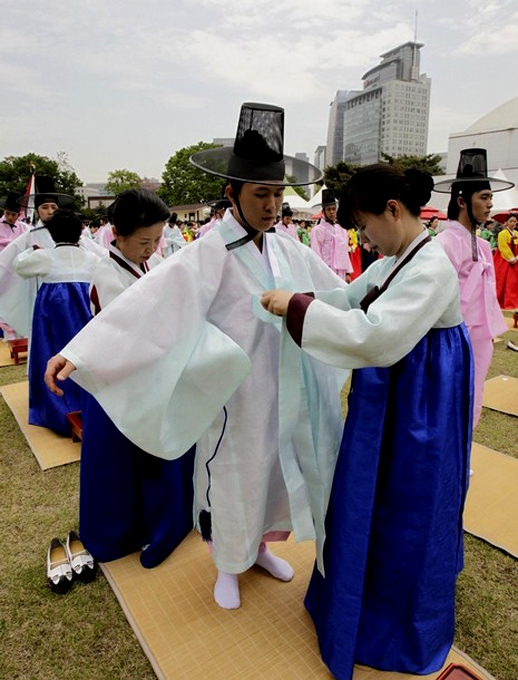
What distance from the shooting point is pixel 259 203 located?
157 cm

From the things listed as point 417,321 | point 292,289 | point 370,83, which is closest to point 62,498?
point 292,289

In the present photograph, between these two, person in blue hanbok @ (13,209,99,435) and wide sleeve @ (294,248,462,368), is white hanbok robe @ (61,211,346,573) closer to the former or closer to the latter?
wide sleeve @ (294,248,462,368)

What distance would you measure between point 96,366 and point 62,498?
1.62 meters

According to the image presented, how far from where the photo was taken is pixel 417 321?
1.25 m

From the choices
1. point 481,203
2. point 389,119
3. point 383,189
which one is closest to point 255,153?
point 383,189

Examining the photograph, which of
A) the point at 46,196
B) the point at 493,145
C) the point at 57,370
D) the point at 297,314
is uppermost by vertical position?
the point at 493,145

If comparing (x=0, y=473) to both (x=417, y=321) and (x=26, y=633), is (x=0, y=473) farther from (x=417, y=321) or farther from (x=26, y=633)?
(x=417, y=321)

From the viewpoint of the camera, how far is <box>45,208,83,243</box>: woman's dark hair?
129 inches

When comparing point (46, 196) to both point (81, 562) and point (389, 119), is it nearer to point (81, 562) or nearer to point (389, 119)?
point (81, 562)

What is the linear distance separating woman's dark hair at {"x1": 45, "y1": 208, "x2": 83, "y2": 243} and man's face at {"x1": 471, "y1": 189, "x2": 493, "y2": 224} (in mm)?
2587

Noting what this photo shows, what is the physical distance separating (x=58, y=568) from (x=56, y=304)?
1.98 meters

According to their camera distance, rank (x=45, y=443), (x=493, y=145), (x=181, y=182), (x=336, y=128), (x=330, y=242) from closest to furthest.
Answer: (x=45, y=443), (x=330, y=242), (x=493, y=145), (x=181, y=182), (x=336, y=128)

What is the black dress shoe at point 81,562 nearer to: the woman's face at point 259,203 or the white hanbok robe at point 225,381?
the white hanbok robe at point 225,381

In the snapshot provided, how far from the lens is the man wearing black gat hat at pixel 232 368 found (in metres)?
1.51
